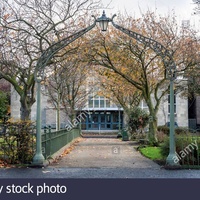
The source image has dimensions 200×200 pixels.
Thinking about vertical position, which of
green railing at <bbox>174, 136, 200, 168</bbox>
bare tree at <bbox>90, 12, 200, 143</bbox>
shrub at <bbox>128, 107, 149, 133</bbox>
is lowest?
green railing at <bbox>174, 136, 200, 168</bbox>

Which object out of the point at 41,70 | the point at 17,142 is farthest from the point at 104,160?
the point at 41,70

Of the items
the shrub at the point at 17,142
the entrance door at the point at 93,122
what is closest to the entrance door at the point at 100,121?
the entrance door at the point at 93,122

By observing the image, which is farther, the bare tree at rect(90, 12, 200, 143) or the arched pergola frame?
the bare tree at rect(90, 12, 200, 143)

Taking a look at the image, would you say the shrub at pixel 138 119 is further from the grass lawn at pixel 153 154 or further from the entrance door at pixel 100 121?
the entrance door at pixel 100 121

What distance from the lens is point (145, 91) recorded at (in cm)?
2519

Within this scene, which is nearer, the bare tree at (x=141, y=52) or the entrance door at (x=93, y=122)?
the bare tree at (x=141, y=52)

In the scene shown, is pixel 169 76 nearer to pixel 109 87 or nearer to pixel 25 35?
pixel 25 35

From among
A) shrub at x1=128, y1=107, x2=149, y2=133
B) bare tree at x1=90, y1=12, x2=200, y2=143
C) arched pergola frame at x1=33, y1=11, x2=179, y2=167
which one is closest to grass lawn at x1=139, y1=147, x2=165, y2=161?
arched pergola frame at x1=33, y1=11, x2=179, y2=167

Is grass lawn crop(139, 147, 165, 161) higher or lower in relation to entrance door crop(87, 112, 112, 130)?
lower

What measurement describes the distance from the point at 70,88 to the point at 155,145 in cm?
1752

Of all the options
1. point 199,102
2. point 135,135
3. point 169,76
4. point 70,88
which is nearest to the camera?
point 169,76

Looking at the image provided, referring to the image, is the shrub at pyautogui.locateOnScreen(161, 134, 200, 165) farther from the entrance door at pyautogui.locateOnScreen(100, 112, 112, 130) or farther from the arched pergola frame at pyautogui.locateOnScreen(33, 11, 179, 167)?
the entrance door at pyautogui.locateOnScreen(100, 112, 112, 130)

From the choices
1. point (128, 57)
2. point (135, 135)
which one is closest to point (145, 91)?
point (128, 57)

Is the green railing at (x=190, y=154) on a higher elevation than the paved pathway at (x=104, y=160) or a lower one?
higher
